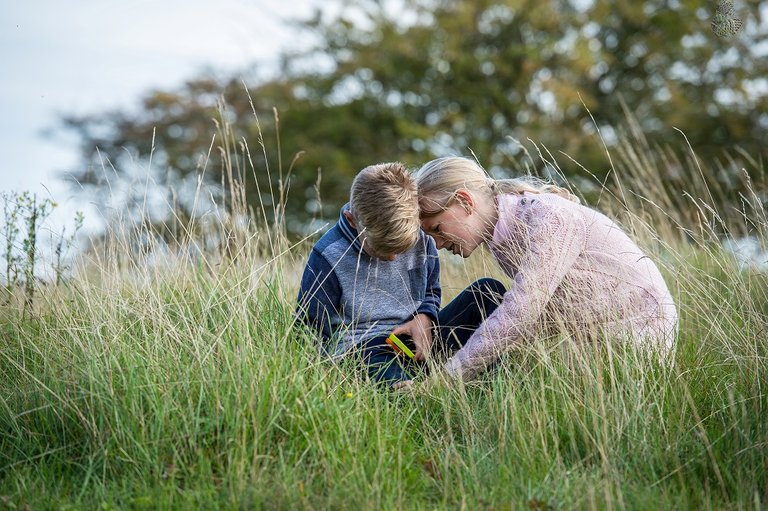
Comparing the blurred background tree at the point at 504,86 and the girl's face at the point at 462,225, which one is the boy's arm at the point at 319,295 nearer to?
the girl's face at the point at 462,225

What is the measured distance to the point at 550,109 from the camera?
15156 mm

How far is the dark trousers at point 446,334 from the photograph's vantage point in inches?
131

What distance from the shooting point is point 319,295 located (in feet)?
11.3

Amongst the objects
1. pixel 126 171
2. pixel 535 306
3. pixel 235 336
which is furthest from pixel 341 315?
pixel 126 171

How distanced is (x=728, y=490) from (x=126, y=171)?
16988 mm

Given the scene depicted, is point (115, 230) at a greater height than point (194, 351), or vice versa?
point (115, 230)

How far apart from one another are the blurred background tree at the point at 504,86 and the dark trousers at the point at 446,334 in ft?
32.3

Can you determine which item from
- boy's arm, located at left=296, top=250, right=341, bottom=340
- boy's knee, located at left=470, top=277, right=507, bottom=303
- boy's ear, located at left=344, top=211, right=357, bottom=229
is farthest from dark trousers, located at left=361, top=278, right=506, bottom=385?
boy's ear, located at left=344, top=211, right=357, bottom=229

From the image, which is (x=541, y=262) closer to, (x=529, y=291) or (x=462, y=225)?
(x=529, y=291)

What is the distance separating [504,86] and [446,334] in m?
13.0

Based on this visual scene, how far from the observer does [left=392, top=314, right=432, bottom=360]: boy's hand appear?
347 centimetres

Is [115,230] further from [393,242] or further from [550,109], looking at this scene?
[550,109]

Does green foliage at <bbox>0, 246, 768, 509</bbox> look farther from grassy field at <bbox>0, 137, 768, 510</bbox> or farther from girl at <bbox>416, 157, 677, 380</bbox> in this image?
girl at <bbox>416, 157, 677, 380</bbox>

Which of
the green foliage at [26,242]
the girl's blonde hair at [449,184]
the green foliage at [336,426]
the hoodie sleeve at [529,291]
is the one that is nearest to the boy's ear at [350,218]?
the girl's blonde hair at [449,184]
